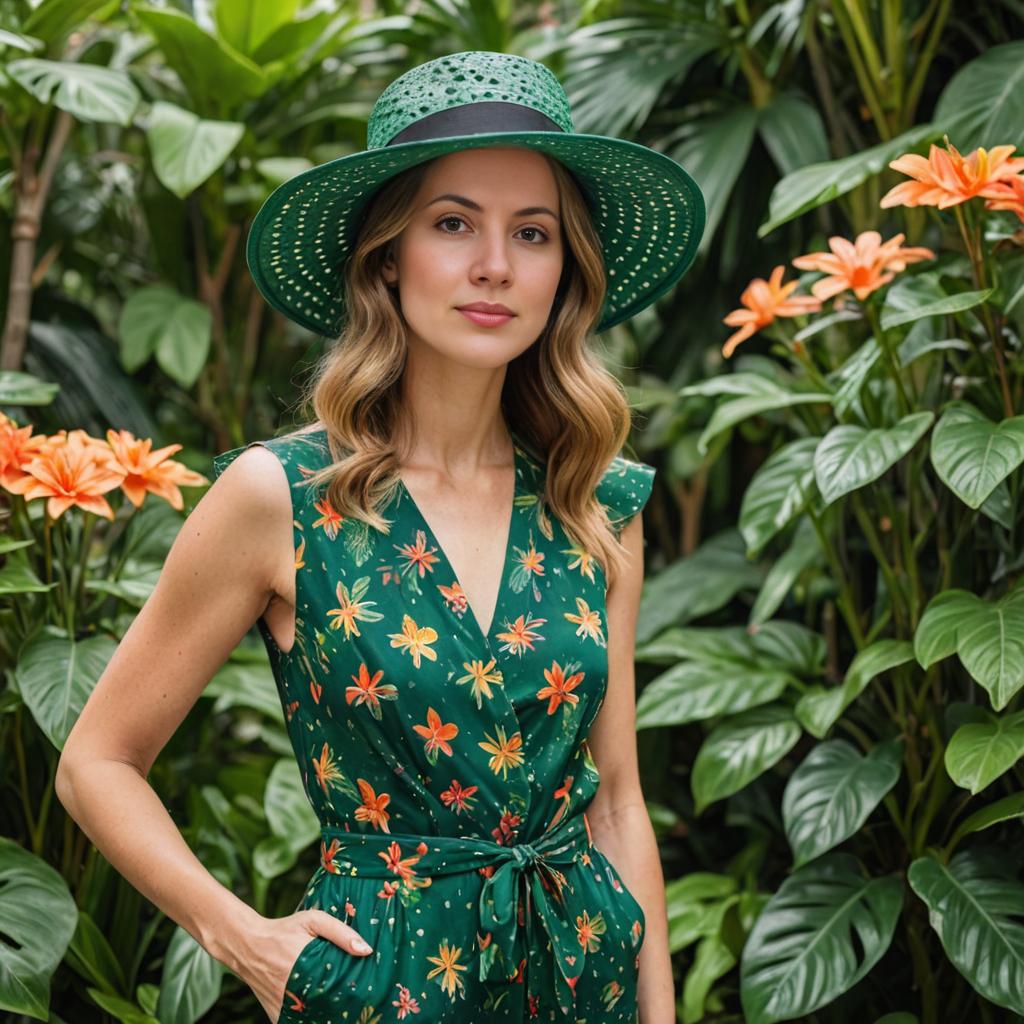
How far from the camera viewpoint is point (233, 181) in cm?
309

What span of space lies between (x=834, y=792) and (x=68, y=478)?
1287 mm

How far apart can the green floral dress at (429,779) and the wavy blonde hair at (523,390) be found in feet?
0.11

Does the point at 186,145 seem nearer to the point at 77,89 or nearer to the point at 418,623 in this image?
the point at 77,89

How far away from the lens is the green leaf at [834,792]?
211cm

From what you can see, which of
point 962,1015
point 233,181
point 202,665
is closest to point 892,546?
point 962,1015

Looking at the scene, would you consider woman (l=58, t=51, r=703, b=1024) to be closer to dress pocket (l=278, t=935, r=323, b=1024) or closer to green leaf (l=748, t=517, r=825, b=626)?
dress pocket (l=278, t=935, r=323, b=1024)

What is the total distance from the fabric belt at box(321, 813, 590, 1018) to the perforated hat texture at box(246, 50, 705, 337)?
0.63m

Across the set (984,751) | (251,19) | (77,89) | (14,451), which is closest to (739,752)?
(984,751)

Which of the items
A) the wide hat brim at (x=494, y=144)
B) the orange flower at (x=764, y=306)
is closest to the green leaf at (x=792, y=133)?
the orange flower at (x=764, y=306)

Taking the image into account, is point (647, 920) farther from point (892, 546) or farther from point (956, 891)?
point (892, 546)

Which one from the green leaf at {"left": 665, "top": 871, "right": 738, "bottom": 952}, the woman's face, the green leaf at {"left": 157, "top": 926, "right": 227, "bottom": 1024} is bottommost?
the green leaf at {"left": 665, "top": 871, "right": 738, "bottom": 952}

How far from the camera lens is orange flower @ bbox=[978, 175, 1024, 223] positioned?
1867 millimetres

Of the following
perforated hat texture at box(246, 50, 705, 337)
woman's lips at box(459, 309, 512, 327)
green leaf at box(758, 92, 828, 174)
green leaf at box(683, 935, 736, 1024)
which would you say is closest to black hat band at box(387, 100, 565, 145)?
perforated hat texture at box(246, 50, 705, 337)

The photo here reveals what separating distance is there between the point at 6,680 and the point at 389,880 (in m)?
1.14
